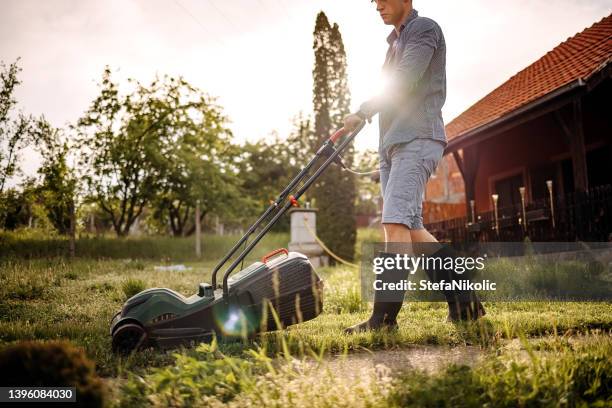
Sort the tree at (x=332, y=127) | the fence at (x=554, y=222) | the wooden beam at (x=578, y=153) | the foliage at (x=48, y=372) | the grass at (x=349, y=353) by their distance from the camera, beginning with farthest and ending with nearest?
the tree at (x=332, y=127) → the wooden beam at (x=578, y=153) → the fence at (x=554, y=222) → the grass at (x=349, y=353) → the foliage at (x=48, y=372)

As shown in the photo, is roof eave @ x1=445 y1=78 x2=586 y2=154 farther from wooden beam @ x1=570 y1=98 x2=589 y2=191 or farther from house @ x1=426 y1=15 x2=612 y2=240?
wooden beam @ x1=570 y1=98 x2=589 y2=191

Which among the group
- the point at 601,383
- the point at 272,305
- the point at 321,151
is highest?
the point at 321,151

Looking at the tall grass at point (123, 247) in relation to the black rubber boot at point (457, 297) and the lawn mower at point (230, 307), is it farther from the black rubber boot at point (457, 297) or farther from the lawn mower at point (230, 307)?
the black rubber boot at point (457, 297)

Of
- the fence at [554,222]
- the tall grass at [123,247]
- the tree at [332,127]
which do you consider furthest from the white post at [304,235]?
the fence at [554,222]

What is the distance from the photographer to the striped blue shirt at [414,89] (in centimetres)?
303

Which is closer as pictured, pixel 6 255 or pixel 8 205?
pixel 8 205

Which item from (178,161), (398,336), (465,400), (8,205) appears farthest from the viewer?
(178,161)

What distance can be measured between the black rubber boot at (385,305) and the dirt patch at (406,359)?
37 cm

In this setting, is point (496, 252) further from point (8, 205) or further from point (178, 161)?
point (178, 161)

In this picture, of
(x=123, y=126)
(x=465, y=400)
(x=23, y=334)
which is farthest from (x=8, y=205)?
(x=123, y=126)

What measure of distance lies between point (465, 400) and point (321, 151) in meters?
1.71

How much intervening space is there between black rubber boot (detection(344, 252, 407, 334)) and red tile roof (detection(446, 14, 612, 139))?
5.21 metres

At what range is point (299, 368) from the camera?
7.00 ft

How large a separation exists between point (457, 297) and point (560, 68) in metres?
7.65
